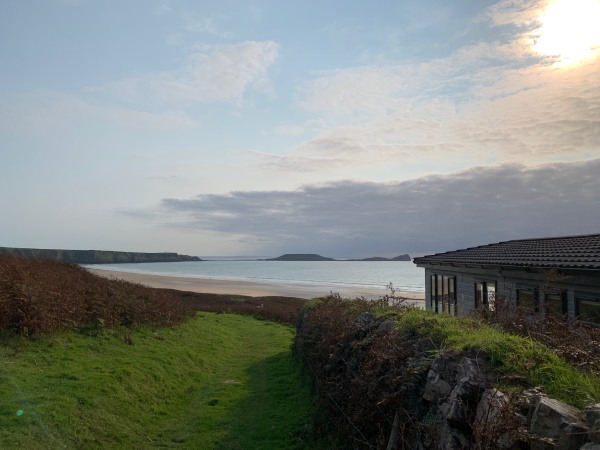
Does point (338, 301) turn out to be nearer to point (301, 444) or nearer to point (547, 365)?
point (301, 444)

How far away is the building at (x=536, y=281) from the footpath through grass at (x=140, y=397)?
6.40 metres

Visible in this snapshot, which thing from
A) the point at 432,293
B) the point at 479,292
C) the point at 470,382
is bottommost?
the point at 432,293

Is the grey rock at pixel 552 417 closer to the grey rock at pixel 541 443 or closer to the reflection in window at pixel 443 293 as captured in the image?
the grey rock at pixel 541 443

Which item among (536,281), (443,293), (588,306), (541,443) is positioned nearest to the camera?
(541,443)

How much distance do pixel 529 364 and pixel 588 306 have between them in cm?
747

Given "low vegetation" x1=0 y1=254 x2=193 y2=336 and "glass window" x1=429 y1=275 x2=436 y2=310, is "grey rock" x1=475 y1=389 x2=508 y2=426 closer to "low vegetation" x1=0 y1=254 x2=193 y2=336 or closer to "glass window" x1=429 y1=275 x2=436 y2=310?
"low vegetation" x1=0 y1=254 x2=193 y2=336

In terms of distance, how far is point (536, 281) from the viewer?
14141mm

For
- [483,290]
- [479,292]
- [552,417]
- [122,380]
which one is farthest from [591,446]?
[479,292]

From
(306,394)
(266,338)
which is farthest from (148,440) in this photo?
(266,338)

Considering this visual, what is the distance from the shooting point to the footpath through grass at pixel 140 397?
10.1 meters

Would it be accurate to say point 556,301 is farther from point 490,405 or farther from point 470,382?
point 490,405

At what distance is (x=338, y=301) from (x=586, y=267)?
8.21m

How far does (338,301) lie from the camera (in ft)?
55.8

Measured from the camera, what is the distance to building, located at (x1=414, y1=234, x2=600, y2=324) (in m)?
11.7
